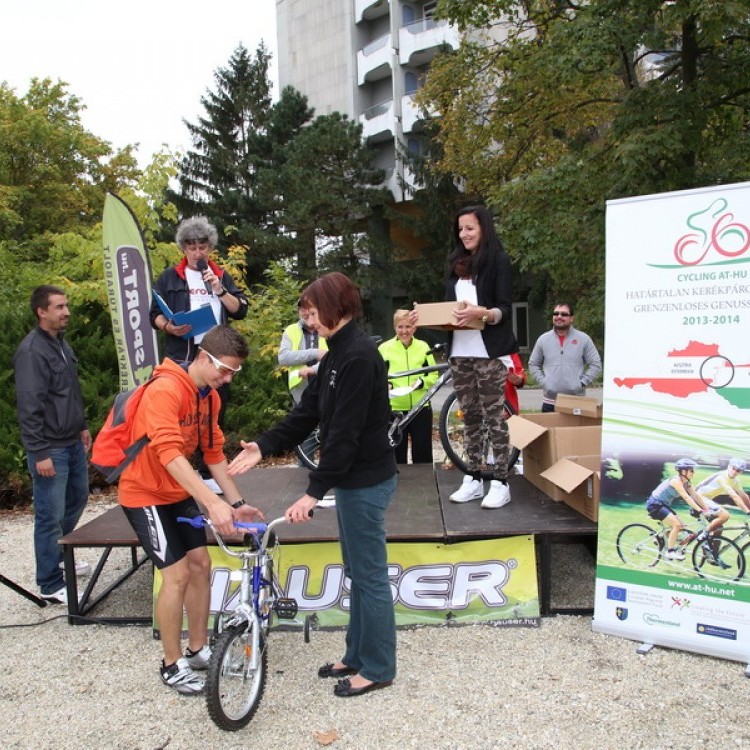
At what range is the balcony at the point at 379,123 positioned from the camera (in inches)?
1119

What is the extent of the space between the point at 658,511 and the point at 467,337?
1.53 meters

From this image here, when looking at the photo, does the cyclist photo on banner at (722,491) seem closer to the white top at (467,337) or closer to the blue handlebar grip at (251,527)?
the white top at (467,337)

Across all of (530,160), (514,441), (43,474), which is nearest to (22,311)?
(43,474)

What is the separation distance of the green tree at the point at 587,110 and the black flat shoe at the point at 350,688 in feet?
25.3

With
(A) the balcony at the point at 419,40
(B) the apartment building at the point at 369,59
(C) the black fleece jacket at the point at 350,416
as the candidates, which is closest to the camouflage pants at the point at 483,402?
(C) the black fleece jacket at the point at 350,416

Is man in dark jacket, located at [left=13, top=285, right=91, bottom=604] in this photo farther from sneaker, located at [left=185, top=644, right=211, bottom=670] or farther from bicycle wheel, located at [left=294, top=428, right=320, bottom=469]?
bicycle wheel, located at [left=294, top=428, right=320, bottom=469]

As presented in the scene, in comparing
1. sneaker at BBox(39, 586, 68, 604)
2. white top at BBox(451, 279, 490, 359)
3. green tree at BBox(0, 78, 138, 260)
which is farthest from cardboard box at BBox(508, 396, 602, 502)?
green tree at BBox(0, 78, 138, 260)

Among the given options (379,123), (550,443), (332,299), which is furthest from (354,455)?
(379,123)

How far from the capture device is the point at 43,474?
12.6ft

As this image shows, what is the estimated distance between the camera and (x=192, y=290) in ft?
14.7

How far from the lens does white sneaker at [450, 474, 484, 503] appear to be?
4.35m

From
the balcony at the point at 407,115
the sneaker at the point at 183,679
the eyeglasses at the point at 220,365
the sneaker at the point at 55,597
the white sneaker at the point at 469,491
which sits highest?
the balcony at the point at 407,115

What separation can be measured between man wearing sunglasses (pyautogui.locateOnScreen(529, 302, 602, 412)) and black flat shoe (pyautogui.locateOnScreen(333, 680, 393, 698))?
3.71 metres

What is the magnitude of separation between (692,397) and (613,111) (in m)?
8.41
